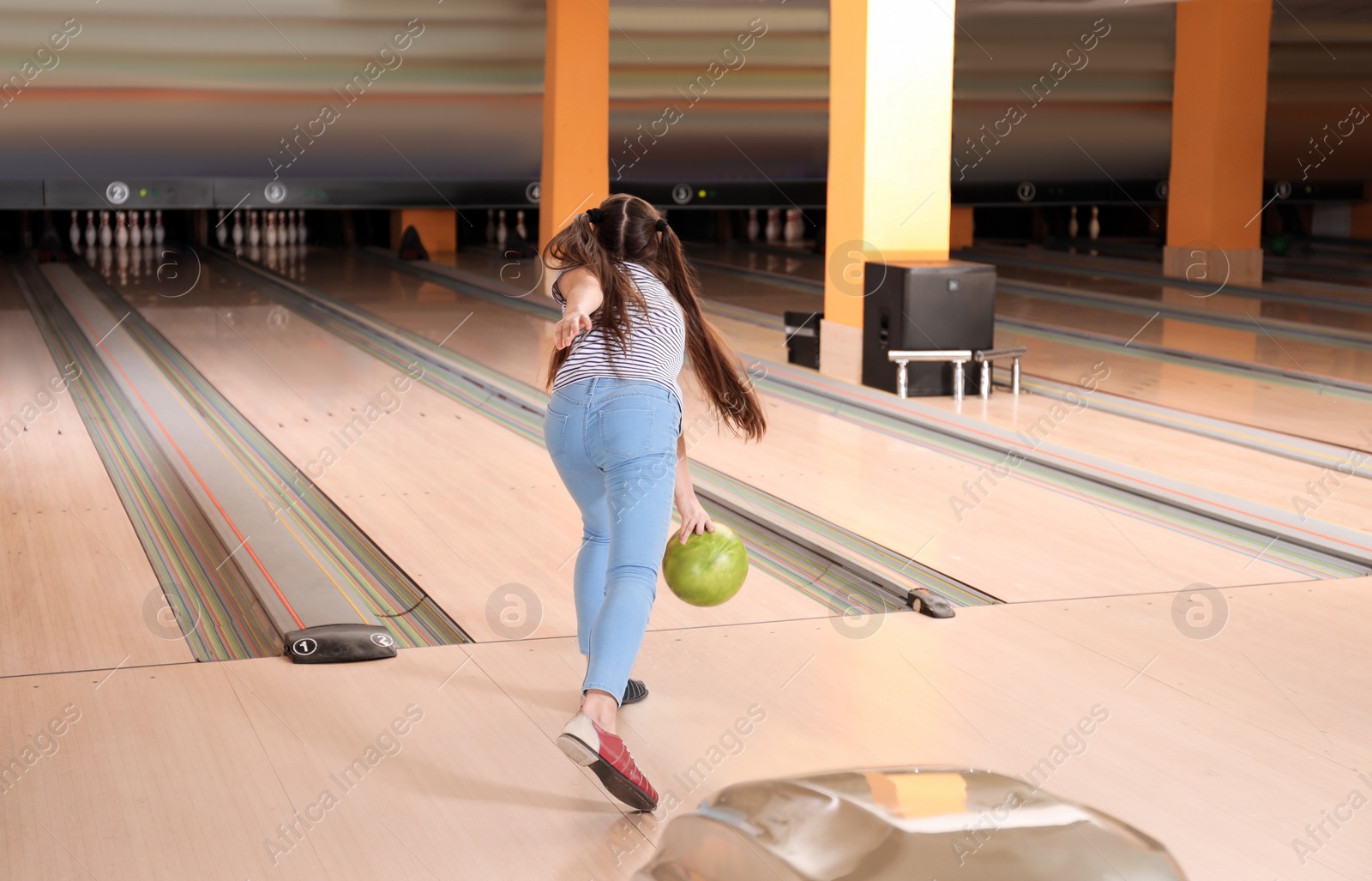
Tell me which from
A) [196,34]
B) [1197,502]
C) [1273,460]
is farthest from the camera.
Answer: [196,34]

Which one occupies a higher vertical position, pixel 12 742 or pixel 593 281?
pixel 593 281

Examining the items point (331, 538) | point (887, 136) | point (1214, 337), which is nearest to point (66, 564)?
point (331, 538)

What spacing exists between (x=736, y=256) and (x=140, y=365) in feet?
19.4

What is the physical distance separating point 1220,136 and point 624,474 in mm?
7662

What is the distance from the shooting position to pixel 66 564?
301 centimetres

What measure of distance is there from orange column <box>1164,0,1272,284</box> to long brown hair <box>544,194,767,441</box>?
23.5 ft

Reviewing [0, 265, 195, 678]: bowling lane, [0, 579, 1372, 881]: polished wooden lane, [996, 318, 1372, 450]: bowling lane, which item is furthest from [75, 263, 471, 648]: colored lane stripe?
[996, 318, 1372, 450]: bowling lane

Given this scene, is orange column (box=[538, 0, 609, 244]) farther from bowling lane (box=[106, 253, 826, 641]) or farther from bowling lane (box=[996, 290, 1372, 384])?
bowling lane (box=[996, 290, 1372, 384])

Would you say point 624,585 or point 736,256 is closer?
point 624,585

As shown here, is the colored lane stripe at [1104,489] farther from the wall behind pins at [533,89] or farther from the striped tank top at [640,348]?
the wall behind pins at [533,89]

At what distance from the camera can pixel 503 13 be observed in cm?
878

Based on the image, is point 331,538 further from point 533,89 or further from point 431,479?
point 533,89

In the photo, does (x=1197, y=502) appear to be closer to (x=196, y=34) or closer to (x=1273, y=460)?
(x=1273, y=460)

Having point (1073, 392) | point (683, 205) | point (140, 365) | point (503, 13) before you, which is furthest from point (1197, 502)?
point (683, 205)
